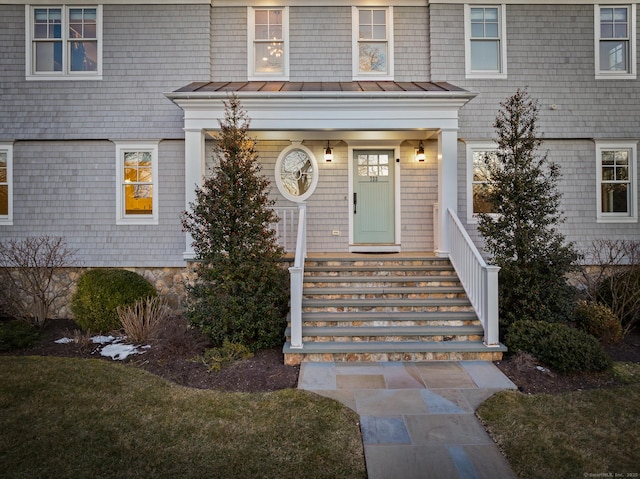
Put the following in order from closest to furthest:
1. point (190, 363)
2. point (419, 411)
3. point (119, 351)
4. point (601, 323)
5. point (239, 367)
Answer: point (419, 411)
point (239, 367)
point (190, 363)
point (119, 351)
point (601, 323)

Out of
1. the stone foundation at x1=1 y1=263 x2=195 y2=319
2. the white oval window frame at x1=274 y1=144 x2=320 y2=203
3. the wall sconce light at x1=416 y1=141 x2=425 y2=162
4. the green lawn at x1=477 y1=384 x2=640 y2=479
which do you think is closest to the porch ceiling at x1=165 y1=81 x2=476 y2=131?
the wall sconce light at x1=416 y1=141 x2=425 y2=162

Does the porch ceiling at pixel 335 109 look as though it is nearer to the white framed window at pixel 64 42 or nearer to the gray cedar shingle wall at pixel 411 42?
the gray cedar shingle wall at pixel 411 42

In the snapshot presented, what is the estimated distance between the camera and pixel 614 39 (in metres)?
8.71

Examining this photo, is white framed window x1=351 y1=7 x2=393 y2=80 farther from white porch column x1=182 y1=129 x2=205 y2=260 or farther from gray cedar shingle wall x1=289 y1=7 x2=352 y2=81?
white porch column x1=182 y1=129 x2=205 y2=260

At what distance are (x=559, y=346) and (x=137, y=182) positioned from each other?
8.32 m

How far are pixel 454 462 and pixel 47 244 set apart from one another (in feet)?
27.1

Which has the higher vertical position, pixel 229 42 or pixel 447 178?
pixel 229 42

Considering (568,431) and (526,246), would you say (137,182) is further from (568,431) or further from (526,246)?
(568,431)

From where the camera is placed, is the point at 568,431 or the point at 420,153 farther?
the point at 420,153

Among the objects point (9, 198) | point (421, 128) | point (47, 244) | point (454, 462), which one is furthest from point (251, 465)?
point (9, 198)

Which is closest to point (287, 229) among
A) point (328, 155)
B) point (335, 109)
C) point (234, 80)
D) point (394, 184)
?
point (328, 155)

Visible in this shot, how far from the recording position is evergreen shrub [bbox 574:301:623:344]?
6223mm

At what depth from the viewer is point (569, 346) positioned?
16.8 feet

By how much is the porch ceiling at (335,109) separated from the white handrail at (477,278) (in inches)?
77.4
